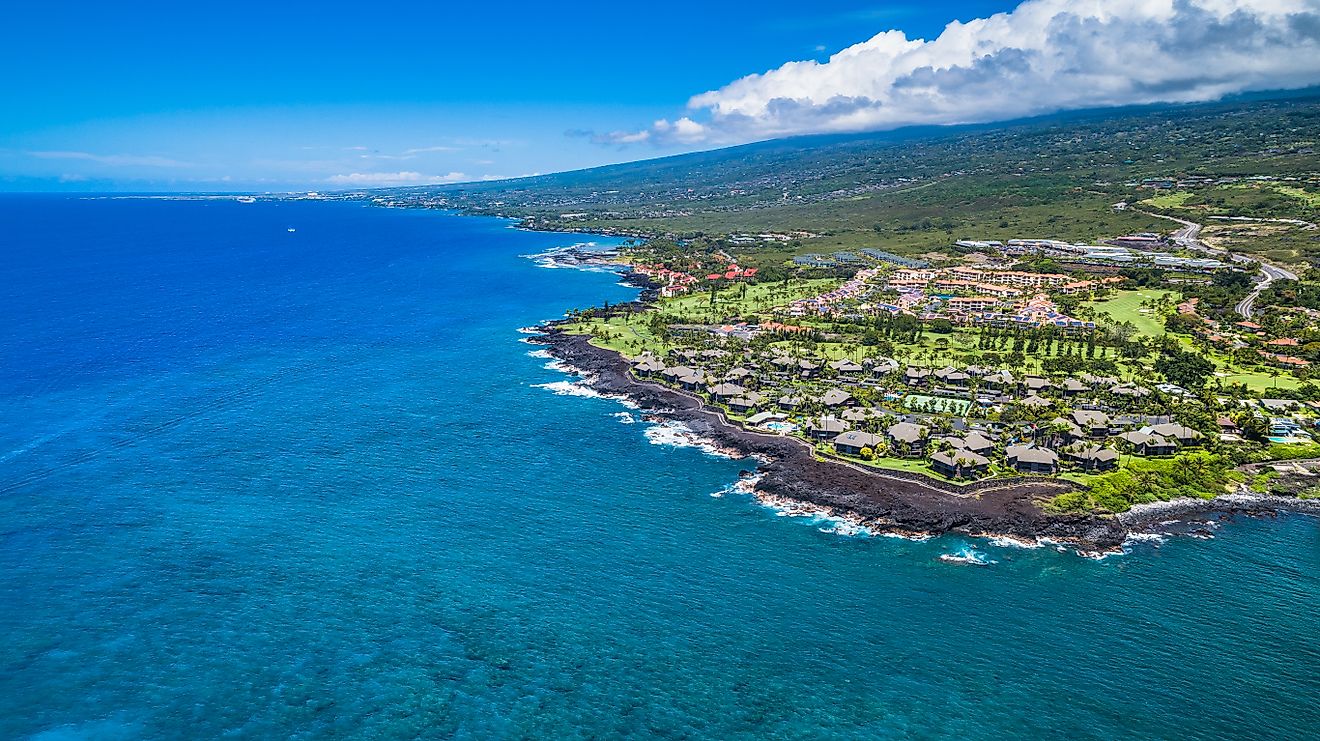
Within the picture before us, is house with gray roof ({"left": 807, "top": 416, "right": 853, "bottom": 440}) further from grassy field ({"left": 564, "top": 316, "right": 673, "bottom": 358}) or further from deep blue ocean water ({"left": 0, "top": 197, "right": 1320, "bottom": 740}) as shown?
grassy field ({"left": 564, "top": 316, "right": 673, "bottom": 358})

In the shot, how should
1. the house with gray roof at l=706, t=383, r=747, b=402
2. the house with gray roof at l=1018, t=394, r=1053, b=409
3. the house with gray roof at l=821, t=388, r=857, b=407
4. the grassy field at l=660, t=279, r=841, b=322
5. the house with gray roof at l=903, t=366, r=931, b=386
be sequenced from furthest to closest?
1. the grassy field at l=660, t=279, r=841, b=322
2. the house with gray roof at l=903, t=366, r=931, b=386
3. the house with gray roof at l=706, t=383, r=747, b=402
4. the house with gray roof at l=821, t=388, r=857, b=407
5. the house with gray roof at l=1018, t=394, r=1053, b=409

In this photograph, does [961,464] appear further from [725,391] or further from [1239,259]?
[1239,259]

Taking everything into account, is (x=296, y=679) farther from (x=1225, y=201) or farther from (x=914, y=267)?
(x=1225, y=201)

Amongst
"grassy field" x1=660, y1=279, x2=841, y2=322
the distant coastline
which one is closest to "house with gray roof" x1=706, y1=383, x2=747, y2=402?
the distant coastline

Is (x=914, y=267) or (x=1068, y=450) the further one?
(x=914, y=267)

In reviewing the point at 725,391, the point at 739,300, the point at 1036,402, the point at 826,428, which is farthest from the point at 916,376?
the point at 739,300

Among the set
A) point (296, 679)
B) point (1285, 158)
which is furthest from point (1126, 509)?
point (1285, 158)

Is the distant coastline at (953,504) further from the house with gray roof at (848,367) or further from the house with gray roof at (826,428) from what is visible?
the house with gray roof at (848,367)

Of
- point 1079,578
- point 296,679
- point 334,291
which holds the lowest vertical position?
point 1079,578
